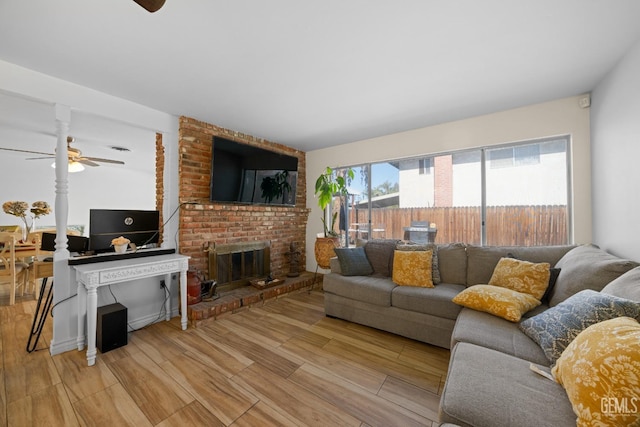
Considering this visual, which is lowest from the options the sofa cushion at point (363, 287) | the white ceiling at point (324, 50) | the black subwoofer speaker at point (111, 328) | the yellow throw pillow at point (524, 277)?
the black subwoofer speaker at point (111, 328)

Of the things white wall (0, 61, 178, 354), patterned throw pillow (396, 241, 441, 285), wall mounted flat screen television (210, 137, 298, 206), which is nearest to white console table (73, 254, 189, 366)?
white wall (0, 61, 178, 354)

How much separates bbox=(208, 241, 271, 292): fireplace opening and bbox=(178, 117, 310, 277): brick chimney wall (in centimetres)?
9

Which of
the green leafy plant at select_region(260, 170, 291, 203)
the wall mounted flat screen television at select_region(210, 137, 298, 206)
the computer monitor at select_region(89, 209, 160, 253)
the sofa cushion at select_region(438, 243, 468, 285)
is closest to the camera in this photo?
the computer monitor at select_region(89, 209, 160, 253)

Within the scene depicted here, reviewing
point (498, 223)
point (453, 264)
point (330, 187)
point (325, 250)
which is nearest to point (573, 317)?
point (453, 264)

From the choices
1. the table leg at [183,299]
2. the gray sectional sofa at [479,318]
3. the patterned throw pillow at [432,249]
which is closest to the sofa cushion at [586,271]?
the gray sectional sofa at [479,318]

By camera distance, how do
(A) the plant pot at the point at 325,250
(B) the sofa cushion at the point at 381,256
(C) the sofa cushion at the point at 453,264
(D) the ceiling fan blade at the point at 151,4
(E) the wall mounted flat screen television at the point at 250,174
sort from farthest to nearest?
(A) the plant pot at the point at 325,250, (E) the wall mounted flat screen television at the point at 250,174, (B) the sofa cushion at the point at 381,256, (C) the sofa cushion at the point at 453,264, (D) the ceiling fan blade at the point at 151,4

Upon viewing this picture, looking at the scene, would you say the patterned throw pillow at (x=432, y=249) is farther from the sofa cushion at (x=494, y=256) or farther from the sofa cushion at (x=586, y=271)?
the sofa cushion at (x=586, y=271)

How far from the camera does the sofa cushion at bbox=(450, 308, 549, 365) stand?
133 centimetres

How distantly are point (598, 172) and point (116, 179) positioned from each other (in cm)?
855

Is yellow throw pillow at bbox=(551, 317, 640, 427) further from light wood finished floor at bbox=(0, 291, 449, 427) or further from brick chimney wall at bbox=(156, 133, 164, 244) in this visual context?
brick chimney wall at bbox=(156, 133, 164, 244)

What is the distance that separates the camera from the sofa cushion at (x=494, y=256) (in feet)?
7.41

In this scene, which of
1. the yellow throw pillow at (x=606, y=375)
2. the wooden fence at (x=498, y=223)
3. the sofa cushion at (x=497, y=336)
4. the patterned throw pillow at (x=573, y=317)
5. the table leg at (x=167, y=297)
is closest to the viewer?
the yellow throw pillow at (x=606, y=375)

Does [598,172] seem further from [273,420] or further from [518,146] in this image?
[273,420]

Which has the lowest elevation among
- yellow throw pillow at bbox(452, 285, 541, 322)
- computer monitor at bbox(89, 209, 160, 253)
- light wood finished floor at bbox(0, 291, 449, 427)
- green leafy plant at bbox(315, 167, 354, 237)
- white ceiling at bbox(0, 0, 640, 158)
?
light wood finished floor at bbox(0, 291, 449, 427)
